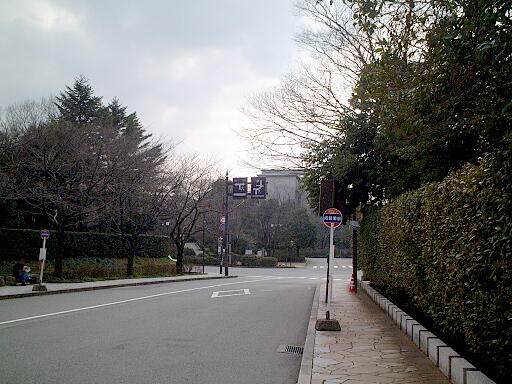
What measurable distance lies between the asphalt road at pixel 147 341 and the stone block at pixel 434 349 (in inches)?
75.9

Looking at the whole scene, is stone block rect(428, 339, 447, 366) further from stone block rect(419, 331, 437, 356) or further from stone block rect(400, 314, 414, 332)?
stone block rect(400, 314, 414, 332)

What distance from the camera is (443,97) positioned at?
6793mm

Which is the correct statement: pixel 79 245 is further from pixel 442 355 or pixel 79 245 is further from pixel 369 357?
pixel 442 355

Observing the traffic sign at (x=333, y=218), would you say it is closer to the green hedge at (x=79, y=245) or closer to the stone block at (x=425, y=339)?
the stone block at (x=425, y=339)

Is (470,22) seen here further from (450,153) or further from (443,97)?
(450,153)

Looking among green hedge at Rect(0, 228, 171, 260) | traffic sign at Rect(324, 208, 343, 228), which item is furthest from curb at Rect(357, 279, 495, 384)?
green hedge at Rect(0, 228, 171, 260)

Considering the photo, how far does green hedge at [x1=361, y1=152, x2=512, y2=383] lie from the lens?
4312mm

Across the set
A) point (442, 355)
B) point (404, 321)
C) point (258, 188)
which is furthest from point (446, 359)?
point (258, 188)

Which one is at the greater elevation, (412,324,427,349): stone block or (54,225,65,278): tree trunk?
(54,225,65,278): tree trunk

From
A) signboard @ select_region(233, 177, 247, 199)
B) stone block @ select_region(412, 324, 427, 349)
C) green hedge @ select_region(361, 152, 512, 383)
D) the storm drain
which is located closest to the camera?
green hedge @ select_region(361, 152, 512, 383)

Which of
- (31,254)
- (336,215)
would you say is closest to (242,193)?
(31,254)

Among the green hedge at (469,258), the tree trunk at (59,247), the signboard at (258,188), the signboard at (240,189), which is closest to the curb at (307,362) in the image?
the green hedge at (469,258)

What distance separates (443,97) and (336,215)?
14.9 ft

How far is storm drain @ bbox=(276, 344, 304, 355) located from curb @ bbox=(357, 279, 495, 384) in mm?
1945
